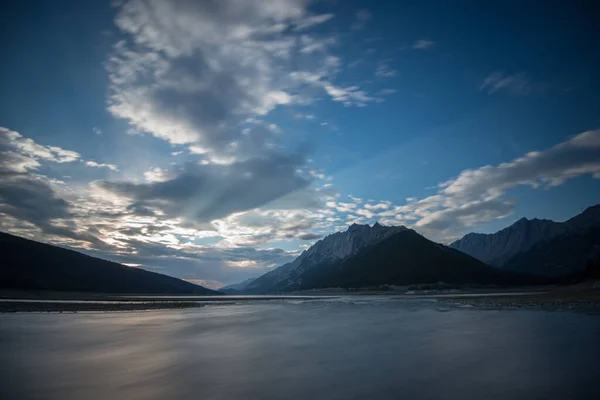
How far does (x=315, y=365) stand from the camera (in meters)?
19.5

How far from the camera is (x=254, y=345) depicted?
89.4ft

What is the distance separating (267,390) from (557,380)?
44.5ft

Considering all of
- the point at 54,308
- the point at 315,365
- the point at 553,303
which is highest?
the point at 54,308

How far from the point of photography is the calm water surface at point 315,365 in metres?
14.2

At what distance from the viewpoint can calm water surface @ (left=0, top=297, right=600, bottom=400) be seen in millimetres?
14180

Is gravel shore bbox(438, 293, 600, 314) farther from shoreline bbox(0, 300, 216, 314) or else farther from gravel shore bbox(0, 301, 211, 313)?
gravel shore bbox(0, 301, 211, 313)

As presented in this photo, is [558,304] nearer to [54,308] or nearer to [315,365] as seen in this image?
[315,365]

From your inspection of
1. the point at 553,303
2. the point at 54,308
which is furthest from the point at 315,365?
the point at 54,308

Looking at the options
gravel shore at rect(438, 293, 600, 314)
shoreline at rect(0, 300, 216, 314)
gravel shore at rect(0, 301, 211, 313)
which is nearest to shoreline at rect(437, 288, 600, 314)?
gravel shore at rect(438, 293, 600, 314)

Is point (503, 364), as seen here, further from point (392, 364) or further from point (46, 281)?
point (46, 281)

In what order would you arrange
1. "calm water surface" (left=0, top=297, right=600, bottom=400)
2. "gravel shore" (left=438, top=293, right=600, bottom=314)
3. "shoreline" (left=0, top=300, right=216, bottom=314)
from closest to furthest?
"calm water surface" (left=0, top=297, right=600, bottom=400) < "gravel shore" (left=438, top=293, right=600, bottom=314) < "shoreline" (left=0, top=300, right=216, bottom=314)

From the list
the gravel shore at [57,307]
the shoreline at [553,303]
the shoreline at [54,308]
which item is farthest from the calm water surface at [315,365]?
the gravel shore at [57,307]

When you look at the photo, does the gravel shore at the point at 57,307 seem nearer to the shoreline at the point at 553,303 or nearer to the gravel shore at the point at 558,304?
the shoreline at the point at 553,303

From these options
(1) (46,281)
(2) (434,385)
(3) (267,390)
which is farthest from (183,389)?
(1) (46,281)
